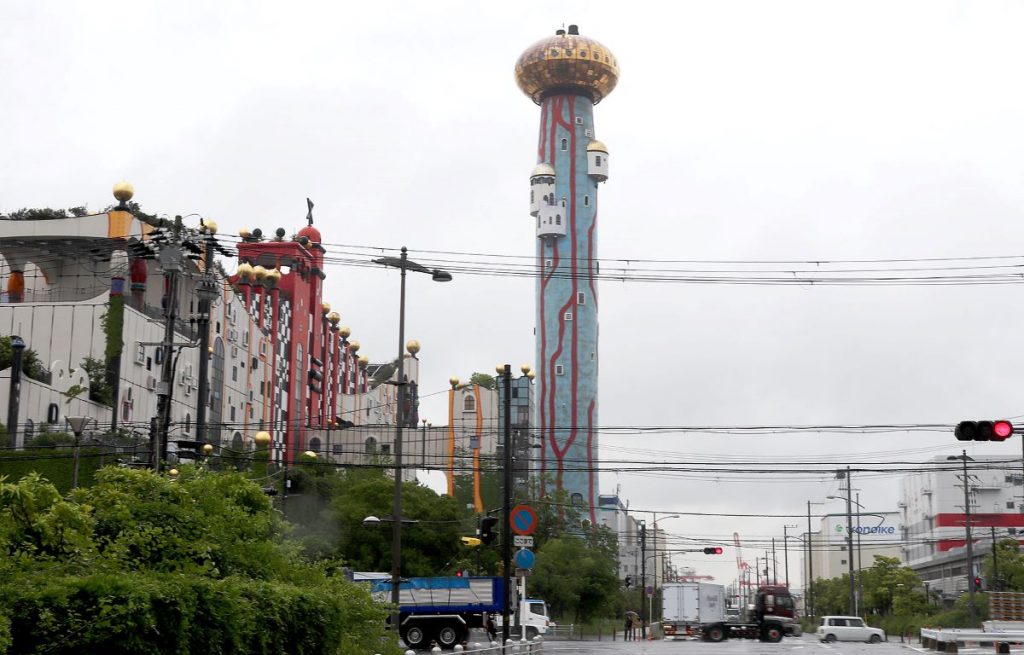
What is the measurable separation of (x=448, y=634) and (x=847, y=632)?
80.7ft

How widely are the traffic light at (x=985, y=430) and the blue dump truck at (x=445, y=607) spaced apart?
68.3 feet

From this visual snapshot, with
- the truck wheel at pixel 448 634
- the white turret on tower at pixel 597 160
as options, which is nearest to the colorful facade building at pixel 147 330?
the truck wheel at pixel 448 634

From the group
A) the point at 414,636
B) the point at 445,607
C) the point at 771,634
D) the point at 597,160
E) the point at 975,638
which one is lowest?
the point at 771,634

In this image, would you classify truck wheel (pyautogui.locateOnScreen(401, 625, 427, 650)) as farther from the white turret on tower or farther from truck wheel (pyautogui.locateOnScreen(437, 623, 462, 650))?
the white turret on tower

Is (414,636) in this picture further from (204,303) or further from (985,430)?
(985,430)

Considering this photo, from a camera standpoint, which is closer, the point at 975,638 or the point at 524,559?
the point at 524,559

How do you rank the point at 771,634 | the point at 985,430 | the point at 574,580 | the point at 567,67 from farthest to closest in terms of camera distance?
the point at 567,67 → the point at 574,580 → the point at 771,634 → the point at 985,430

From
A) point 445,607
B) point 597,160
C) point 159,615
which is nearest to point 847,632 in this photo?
point 445,607

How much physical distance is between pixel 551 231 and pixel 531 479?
24138 mm

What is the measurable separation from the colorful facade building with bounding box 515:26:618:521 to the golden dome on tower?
9cm

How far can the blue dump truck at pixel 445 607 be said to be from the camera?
42594mm

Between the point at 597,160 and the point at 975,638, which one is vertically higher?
the point at 597,160

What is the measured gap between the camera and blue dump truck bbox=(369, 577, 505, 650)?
4259 centimetres

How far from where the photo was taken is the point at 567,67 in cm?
10894
